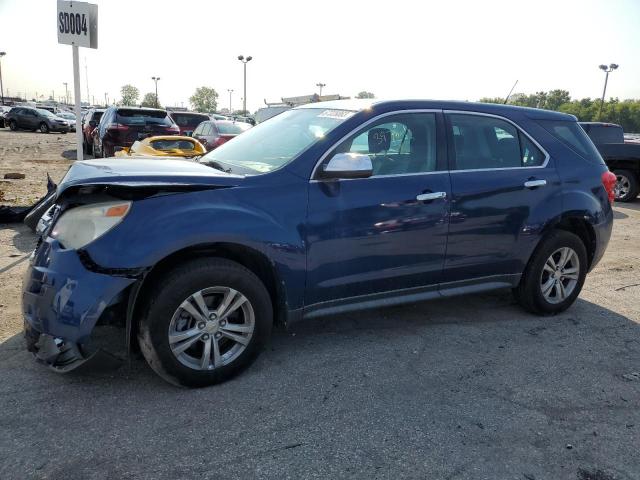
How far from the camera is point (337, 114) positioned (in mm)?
3715

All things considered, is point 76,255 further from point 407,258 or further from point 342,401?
point 407,258

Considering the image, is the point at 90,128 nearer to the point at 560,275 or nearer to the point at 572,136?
the point at 572,136

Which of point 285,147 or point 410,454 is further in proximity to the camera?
point 285,147

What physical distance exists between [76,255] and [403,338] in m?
2.44

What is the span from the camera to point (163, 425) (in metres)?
2.76

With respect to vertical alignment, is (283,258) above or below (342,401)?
above

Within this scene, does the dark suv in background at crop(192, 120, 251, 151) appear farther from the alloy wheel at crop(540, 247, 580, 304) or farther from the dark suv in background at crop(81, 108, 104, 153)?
the alloy wheel at crop(540, 247, 580, 304)

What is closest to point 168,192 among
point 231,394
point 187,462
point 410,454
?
point 231,394

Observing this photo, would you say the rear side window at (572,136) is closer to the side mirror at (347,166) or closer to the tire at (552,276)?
the tire at (552,276)

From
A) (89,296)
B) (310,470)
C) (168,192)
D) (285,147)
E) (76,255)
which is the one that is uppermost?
(285,147)

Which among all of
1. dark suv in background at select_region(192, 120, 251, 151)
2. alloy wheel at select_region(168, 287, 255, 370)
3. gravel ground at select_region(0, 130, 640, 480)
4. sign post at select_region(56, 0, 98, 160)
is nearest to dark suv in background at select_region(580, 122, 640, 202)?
dark suv in background at select_region(192, 120, 251, 151)

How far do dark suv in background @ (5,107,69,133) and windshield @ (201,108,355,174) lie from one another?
33.0 metres

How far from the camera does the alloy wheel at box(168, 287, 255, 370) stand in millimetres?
3006

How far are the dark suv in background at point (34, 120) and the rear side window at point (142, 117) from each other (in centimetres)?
2281
